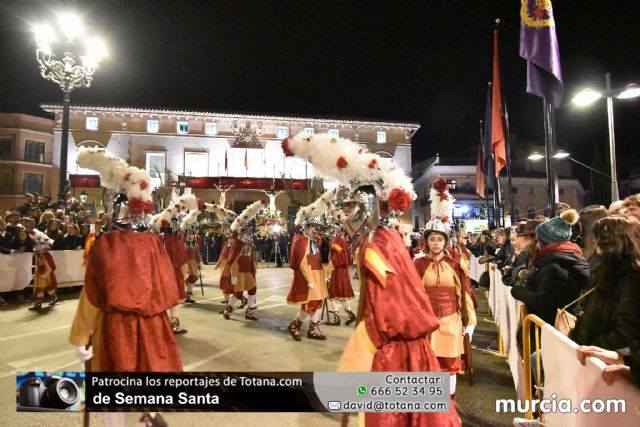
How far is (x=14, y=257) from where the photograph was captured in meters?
10.5

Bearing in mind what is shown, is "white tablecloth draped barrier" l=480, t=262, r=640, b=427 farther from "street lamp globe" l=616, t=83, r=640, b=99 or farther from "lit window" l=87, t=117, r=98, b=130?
"lit window" l=87, t=117, r=98, b=130

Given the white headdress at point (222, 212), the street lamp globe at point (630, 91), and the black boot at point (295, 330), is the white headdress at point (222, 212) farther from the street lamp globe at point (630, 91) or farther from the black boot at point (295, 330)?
the street lamp globe at point (630, 91)

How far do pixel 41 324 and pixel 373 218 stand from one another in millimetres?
8612

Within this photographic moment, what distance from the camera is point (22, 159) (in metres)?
37.7

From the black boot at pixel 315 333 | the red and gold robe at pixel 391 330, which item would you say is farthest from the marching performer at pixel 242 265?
the red and gold robe at pixel 391 330

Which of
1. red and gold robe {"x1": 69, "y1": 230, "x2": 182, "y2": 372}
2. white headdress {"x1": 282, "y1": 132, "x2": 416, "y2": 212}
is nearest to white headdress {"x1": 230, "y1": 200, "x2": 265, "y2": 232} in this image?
red and gold robe {"x1": 69, "y1": 230, "x2": 182, "y2": 372}

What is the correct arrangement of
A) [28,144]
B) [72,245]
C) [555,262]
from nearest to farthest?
[555,262] → [72,245] → [28,144]

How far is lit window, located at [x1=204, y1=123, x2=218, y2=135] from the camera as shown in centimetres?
3844

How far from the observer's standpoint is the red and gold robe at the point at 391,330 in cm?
239

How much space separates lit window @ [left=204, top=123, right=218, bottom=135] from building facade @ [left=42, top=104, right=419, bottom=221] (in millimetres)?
59

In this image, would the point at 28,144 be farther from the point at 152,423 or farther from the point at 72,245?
the point at 152,423

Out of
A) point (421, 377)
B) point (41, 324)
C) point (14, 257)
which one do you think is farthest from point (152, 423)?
point (14, 257)

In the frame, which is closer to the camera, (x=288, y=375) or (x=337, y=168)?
(x=288, y=375)

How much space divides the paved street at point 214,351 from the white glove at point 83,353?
4.34 feet
